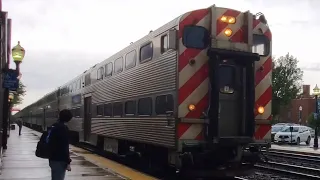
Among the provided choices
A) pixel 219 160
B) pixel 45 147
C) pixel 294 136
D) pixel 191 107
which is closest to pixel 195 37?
pixel 191 107

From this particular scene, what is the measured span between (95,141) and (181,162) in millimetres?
9295

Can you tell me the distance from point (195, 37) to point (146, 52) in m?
2.30

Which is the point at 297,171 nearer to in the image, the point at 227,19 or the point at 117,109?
the point at 117,109

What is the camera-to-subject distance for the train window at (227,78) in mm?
10367

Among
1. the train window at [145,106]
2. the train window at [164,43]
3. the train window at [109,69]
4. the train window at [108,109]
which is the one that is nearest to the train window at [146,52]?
the train window at [164,43]

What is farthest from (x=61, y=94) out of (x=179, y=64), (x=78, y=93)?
(x=179, y=64)

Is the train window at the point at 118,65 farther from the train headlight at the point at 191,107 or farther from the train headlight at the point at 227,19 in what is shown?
the train headlight at the point at 191,107

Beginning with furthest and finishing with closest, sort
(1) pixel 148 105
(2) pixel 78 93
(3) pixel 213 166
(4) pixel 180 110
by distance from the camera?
(2) pixel 78 93 → (1) pixel 148 105 → (3) pixel 213 166 → (4) pixel 180 110

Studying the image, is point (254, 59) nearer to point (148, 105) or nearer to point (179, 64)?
point (179, 64)

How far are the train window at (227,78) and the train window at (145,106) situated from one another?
6.72 ft

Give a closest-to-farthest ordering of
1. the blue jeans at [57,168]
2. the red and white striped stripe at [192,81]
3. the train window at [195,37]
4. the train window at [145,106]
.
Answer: the blue jeans at [57,168]
the red and white striped stripe at [192,81]
the train window at [195,37]
the train window at [145,106]

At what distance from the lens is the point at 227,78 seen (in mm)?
10422

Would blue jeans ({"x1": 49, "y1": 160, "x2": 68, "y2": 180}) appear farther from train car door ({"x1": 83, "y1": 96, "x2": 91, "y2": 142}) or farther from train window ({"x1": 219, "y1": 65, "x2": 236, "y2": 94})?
train car door ({"x1": 83, "y1": 96, "x2": 91, "y2": 142})

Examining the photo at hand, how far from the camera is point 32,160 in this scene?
15.5 meters
